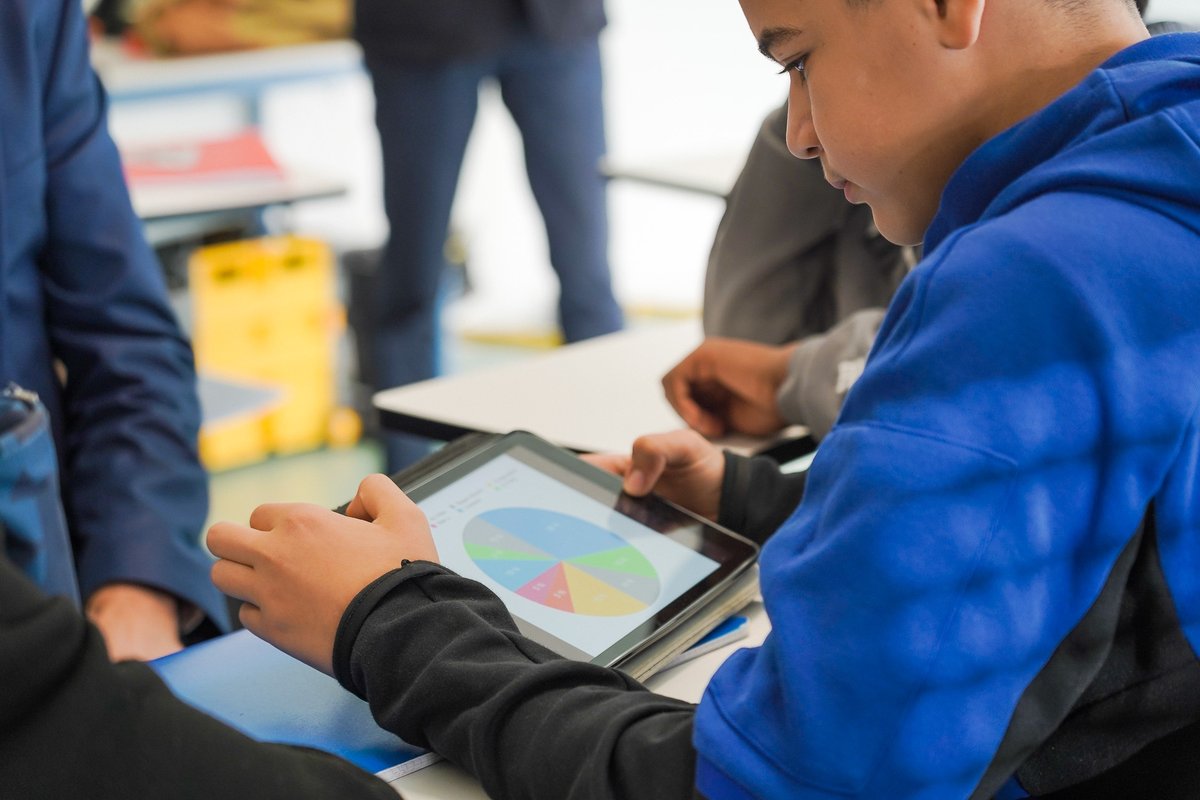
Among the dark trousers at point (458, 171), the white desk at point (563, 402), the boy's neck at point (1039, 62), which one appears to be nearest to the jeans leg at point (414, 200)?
the dark trousers at point (458, 171)

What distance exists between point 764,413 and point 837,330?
0.11 m

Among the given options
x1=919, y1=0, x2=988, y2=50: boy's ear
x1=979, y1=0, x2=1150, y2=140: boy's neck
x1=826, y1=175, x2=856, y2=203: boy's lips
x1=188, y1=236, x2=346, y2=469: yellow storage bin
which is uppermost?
x1=919, y1=0, x2=988, y2=50: boy's ear

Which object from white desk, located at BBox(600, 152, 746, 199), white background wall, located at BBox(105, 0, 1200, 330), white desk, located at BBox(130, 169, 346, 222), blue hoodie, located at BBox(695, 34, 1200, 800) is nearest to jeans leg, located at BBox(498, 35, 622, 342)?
white desk, located at BBox(600, 152, 746, 199)

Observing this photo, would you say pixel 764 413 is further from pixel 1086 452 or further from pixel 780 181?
pixel 1086 452

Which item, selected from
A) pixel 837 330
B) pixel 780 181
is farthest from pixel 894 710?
pixel 780 181

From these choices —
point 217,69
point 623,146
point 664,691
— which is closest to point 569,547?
point 664,691

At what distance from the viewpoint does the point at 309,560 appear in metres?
0.77

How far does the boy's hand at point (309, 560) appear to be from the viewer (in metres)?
0.76

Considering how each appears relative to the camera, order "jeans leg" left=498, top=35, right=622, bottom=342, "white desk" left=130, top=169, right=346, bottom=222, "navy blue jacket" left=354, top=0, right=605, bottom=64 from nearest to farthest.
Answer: "white desk" left=130, top=169, right=346, bottom=222
"navy blue jacket" left=354, top=0, right=605, bottom=64
"jeans leg" left=498, top=35, right=622, bottom=342

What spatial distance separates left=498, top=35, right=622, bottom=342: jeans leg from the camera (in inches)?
106

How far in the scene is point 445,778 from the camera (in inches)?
29.5

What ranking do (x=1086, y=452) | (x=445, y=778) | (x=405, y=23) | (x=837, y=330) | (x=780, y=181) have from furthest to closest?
(x=405, y=23)
(x=780, y=181)
(x=837, y=330)
(x=445, y=778)
(x=1086, y=452)

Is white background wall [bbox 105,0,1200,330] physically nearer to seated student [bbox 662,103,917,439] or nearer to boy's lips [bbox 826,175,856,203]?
seated student [bbox 662,103,917,439]

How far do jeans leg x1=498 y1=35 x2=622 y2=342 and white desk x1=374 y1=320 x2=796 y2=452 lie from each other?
1.25m
